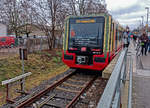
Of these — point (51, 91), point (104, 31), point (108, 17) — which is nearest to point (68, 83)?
point (51, 91)

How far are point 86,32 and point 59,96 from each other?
3.57 meters

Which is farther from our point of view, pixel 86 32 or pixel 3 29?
pixel 3 29

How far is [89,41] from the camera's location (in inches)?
301

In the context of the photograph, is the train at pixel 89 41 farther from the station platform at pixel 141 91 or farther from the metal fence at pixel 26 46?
the metal fence at pixel 26 46

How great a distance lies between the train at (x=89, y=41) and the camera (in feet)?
24.1

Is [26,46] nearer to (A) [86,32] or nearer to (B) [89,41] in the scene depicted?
(A) [86,32]

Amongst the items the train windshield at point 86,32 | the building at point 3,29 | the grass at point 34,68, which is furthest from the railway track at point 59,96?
the building at point 3,29

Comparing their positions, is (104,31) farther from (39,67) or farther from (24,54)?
(39,67)

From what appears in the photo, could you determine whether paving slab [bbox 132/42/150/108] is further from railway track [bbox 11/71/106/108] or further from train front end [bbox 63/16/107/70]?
train front end [bbox 63/16/107/70]

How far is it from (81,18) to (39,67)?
5734mm

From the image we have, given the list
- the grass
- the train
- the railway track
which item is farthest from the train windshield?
the grass

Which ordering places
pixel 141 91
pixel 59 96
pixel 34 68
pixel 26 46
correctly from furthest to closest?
pixel 26 46 < pixel 34 68 < pixel 59 96 < pixel 141 91

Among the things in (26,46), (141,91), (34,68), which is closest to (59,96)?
(141,91)

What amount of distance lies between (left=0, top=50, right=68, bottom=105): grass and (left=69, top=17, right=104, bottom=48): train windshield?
9.15ft
